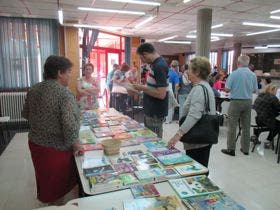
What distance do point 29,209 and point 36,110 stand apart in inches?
54.0

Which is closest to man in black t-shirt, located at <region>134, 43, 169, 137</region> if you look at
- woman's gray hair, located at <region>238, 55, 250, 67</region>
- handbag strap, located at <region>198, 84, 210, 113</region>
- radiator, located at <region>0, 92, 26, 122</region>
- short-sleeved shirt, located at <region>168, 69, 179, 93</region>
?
handbag strap, located at <region>198, 84, 210, 113</region>

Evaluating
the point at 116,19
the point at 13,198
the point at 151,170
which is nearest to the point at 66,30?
the point at 116,19

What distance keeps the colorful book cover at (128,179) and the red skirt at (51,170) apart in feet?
1.80

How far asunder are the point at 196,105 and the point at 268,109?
9.75 feet

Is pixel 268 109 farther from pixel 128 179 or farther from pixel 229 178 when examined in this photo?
pixel 128 179

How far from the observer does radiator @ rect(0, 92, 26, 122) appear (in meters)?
6.01

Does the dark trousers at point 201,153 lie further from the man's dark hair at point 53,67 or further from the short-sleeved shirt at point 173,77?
the short-sleeved shirt at point 173,77

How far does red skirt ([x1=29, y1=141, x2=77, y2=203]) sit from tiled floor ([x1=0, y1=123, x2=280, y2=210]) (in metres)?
0.98

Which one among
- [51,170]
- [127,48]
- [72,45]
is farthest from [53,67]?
[127,48]

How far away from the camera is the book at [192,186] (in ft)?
4.33

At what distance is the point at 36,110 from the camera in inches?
67.6

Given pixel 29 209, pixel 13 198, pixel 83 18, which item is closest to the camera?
pixel 29 209

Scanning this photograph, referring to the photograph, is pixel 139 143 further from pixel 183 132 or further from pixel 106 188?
pixel 106 188

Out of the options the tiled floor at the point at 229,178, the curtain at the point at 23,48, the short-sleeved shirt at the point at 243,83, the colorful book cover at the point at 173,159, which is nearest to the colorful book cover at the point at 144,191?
the colorful book cover at the point at 173,159
